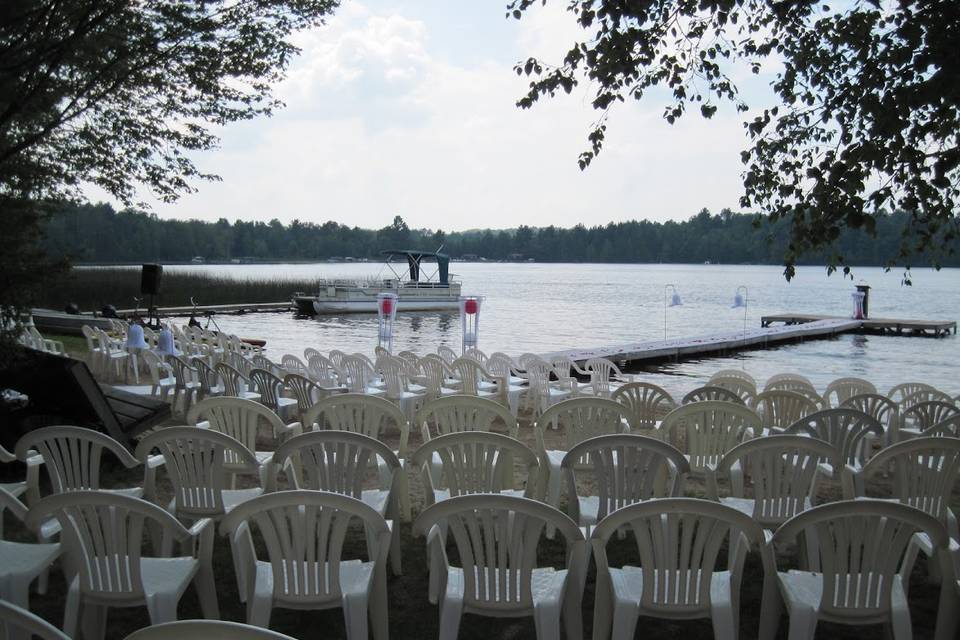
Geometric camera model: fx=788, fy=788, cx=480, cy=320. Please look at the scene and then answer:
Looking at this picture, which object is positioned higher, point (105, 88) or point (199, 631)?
point (105, 88)

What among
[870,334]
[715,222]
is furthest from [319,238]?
[870,334]

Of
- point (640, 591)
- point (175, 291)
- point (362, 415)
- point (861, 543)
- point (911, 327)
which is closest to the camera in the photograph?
point (861, 543)

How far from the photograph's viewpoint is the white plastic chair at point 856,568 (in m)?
2.42

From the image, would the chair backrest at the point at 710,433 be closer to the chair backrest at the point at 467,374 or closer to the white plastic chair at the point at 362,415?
the white plastic chair at the point at 362,415

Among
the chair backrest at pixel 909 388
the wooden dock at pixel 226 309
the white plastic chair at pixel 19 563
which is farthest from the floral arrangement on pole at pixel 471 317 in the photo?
the wooden dock at pixel 226 309

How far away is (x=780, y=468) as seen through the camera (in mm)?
3604

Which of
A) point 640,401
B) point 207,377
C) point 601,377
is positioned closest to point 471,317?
point 601,377

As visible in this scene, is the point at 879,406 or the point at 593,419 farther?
the point at 879,406

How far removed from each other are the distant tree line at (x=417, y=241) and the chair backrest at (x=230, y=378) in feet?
86.8

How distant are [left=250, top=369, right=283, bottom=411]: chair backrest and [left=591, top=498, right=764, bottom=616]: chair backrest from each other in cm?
475

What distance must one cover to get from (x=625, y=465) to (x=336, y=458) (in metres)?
1.29

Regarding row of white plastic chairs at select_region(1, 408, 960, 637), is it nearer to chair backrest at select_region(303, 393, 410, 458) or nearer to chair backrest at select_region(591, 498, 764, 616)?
chair backrest at select_region(591, 498, 764, 616)

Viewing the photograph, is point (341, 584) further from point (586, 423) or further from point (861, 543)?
point (586, 423)

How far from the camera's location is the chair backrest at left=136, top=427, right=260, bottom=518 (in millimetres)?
3412
